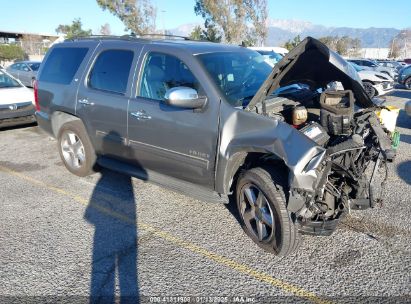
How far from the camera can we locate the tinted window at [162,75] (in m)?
3.78

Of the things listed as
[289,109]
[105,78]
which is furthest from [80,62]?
[289,109]

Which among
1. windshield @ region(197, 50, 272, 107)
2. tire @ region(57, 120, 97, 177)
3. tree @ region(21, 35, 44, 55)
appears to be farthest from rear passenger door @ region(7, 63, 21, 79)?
tree @ region(21, 35, 44, 55)

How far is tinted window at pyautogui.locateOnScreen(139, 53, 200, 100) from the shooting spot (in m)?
3.78

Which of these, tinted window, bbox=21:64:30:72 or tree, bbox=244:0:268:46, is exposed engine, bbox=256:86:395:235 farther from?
tree, bbox=244:0:268:46

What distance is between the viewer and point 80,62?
4.95 metres

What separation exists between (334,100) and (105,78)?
109 inches

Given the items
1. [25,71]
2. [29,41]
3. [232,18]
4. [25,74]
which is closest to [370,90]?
[25,74]

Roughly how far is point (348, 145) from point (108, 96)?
2830 millimetres

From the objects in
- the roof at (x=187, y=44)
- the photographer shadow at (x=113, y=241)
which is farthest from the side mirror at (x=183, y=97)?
the photographer shadow at (x=113, y=241)

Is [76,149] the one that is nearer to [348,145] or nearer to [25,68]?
[348,145]

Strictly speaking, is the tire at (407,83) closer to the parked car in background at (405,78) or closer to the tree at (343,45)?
the parked car in background at (405,78)

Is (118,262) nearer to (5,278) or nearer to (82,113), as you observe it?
(5,278)

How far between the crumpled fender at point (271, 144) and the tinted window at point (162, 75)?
747mm

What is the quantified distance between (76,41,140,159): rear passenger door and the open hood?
1658mm
